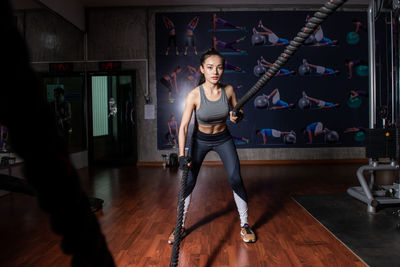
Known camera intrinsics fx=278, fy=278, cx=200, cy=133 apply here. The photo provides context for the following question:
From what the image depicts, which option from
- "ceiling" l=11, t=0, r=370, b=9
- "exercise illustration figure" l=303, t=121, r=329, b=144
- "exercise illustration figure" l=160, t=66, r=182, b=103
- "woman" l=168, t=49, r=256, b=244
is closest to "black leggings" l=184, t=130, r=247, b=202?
"woman" l=168, t=49, r=256, b=244

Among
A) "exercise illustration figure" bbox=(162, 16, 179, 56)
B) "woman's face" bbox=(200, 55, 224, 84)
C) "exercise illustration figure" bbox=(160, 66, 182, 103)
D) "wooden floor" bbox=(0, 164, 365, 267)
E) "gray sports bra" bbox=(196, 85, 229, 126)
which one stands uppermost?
"exercise illustration figure" bbox=(162, 16, 179, 56)

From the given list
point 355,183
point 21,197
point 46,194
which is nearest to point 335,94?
point 355,183

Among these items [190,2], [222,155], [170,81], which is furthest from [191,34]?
[222,155]

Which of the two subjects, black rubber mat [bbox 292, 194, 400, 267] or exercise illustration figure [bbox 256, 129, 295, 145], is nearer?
black rubber mat [bbox 292, 194, 400, 267]

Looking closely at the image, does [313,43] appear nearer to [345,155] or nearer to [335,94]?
[335,94]

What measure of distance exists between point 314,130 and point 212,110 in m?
4.03

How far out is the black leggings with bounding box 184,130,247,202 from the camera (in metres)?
2.02

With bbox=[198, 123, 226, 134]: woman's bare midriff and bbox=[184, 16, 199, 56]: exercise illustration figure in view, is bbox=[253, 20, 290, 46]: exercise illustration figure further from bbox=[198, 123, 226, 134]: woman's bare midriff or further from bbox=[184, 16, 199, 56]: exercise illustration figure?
bbox=[198, 123, 226, 134]: woman's bare midriff

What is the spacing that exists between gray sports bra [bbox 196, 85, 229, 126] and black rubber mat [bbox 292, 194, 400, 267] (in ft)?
3.96

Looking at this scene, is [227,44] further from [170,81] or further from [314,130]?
[314,130]

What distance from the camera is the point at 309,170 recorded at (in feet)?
15.6

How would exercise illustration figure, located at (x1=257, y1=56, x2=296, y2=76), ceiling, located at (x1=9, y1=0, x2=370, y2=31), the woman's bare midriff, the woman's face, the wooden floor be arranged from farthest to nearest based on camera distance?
1. exercise illustration figure, located at (x1=257, y1=56, x2=296, y2=76)
2. ceiling, located at (x1=9, y1=0, x2=370, y2=31)
3. the woman's bare midriff
4. the woman's face
5. the wooden floor

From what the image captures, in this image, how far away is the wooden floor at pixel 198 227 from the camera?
1.72 m

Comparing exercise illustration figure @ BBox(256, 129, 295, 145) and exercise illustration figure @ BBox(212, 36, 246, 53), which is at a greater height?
exercise illustration figure @ BBox(212, 36, 246, 53)
